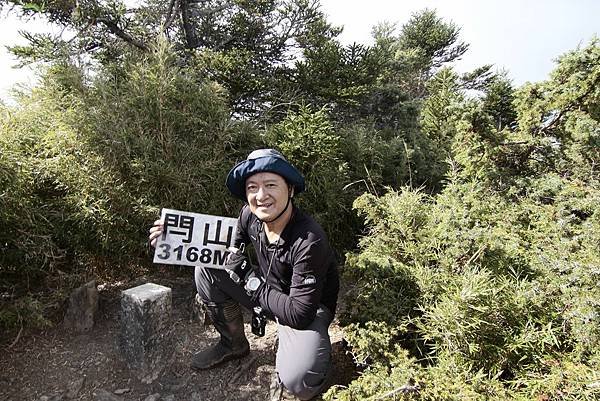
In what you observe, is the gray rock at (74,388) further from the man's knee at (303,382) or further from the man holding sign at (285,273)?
the man's knee at (303,382)

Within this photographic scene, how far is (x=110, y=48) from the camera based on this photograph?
5.95 metres

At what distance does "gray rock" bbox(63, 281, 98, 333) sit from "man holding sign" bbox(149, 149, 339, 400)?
1.33 meters

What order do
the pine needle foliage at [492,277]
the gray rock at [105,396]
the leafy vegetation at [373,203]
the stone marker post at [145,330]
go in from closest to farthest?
the pine needle foliage at [492,277] < the leafy vegetation at [373,203] < the gray rock at [105,396] < the stone marker post at [145,330]

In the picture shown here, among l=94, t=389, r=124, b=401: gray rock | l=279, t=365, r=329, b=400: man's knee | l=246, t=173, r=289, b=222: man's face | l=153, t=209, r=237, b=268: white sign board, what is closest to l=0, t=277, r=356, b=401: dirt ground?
l=94, t=389, r=124, b=401: gray rock

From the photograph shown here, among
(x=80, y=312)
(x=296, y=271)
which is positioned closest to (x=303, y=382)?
(x=296, y=271)

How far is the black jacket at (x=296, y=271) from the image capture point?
2.12 metres

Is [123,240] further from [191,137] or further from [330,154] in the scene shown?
[330,154]

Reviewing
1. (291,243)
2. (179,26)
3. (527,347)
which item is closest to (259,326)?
(291,243)

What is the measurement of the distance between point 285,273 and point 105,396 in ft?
5.28

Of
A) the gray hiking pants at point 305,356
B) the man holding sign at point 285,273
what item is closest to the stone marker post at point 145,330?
the man holding sign at point 285,273

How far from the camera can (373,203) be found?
3.20 meters

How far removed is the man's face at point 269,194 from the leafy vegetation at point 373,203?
90cm

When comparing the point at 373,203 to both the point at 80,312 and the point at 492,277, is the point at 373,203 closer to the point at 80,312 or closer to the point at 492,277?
the point at 492,277

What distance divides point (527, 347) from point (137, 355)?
2.69m
